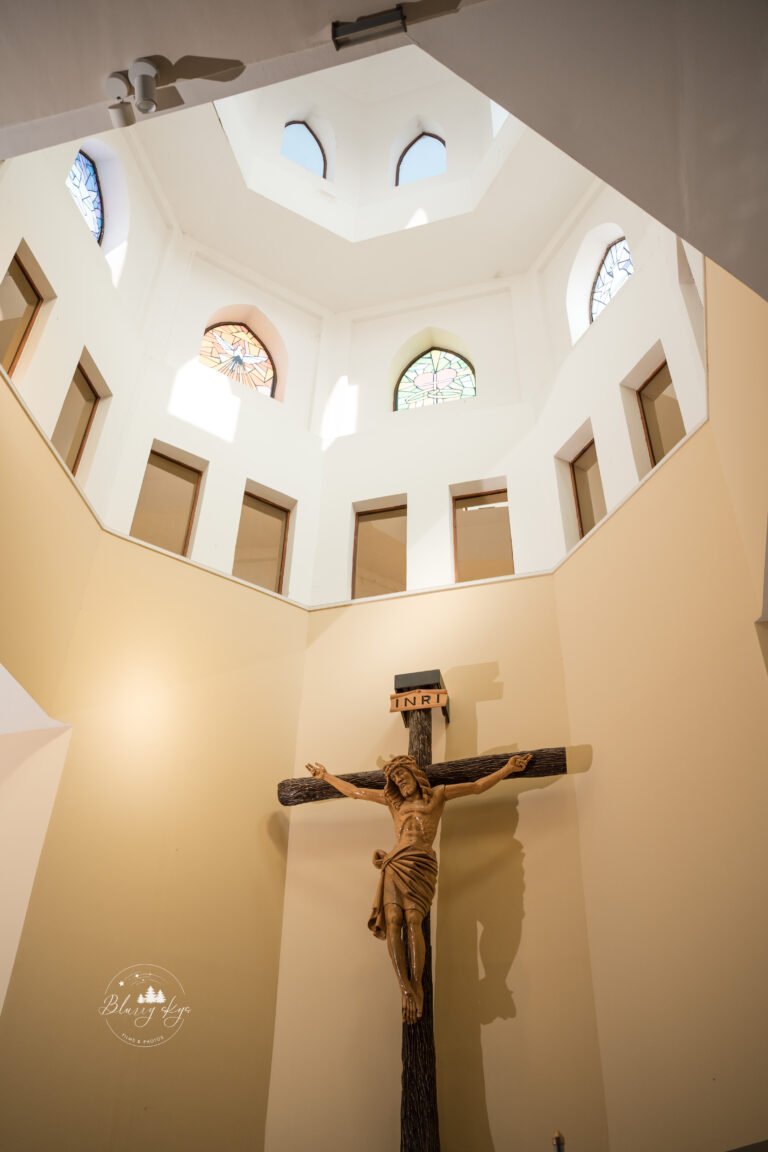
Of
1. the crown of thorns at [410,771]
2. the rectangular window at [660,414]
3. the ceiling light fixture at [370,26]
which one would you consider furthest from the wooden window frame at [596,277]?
the ceiling light fixture at [370,26]

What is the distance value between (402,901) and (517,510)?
3799 millimetres

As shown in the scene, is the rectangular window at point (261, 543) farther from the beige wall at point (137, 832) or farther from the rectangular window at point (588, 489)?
the rectangular window at point (588, 489)

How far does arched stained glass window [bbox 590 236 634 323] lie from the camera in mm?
7918

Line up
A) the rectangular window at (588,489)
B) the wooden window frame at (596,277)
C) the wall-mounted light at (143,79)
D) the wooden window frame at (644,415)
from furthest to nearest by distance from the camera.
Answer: the wooden window frame at (596,277) → the rectangular window at (588,489) → the wooden window frame at (644,415) → the wall-mounted light at (143,79)

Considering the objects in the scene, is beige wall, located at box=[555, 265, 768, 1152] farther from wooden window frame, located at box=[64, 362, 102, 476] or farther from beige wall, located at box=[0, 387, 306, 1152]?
wooden window frame, located at box=[64, 362, 102, 476]

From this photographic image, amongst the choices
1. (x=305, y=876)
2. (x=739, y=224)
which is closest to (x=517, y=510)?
(x=305, y=876)

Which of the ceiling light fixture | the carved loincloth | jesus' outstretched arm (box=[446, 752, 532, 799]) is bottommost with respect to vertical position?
the carved loincloth

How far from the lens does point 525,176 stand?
8.75 meters

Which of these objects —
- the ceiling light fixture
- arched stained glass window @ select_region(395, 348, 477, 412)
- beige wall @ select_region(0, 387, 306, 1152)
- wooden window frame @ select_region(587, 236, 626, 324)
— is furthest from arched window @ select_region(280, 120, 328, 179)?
the ceiling light fixture

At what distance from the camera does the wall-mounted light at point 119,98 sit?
2.42m

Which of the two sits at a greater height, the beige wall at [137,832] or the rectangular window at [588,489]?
the rectangular window at [588,489]

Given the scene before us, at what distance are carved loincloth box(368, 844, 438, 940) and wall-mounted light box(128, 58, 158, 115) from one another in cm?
432

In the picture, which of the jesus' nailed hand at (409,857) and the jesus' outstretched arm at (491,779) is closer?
the jesus' nailed hand at (409,857)

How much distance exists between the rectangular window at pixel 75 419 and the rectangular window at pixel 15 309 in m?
0.66
